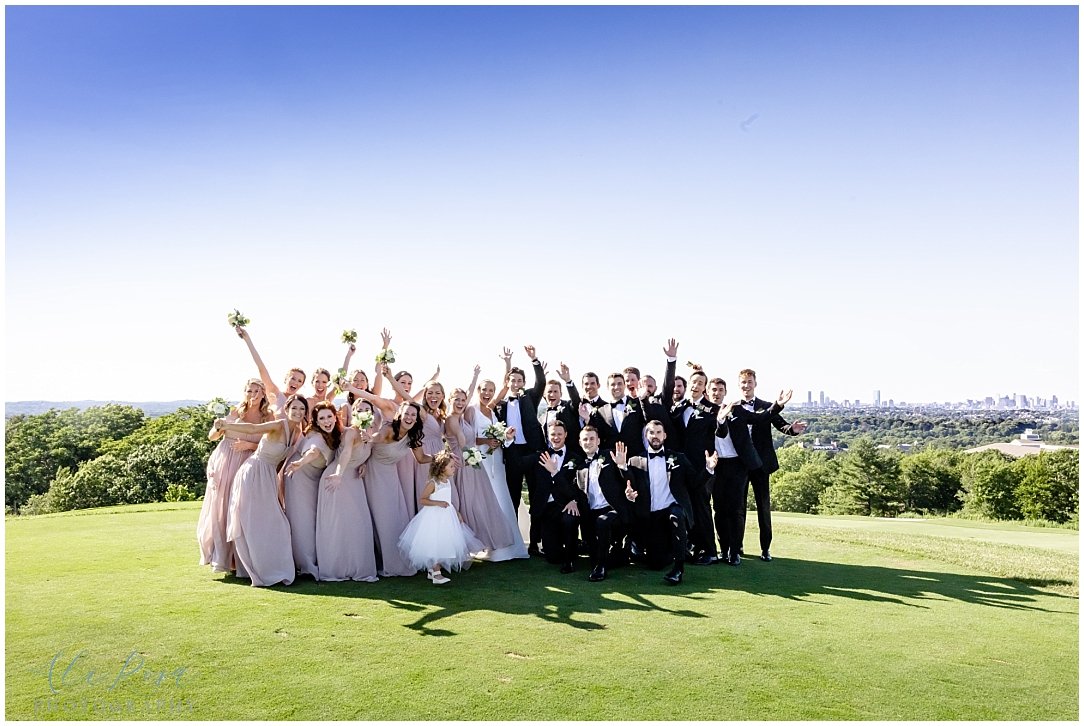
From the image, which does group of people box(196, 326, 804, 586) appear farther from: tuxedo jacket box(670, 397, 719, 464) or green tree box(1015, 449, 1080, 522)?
green tree box(1015, 449, 1080, 522)

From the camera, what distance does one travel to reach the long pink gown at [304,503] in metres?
8.71

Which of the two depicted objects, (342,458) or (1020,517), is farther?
(1020,517)

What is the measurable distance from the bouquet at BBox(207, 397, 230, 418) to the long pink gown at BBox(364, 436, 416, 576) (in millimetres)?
1847

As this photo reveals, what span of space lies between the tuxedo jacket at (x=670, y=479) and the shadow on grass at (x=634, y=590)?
2.52ft

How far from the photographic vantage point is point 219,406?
29.8 feet

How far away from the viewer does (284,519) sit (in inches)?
338

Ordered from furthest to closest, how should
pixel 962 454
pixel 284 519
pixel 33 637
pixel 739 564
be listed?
1. pixel 962 454
2. pixel 739 564
3. pixel 284 519
4. pixel 33 637

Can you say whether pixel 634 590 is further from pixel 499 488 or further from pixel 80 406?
pixel 80 406

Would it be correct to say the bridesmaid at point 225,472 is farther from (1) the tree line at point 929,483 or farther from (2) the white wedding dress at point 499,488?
(1) the tree line at point 929,483

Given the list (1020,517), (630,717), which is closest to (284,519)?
(630,717)

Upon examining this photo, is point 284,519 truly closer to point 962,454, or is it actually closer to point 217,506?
point 217,506

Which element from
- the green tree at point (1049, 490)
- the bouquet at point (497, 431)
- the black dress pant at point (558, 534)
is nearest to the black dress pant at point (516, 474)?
the black dress pant at point (558, 534)

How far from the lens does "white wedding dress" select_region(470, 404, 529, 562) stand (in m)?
9.80

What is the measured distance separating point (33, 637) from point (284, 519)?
2.75 metres
